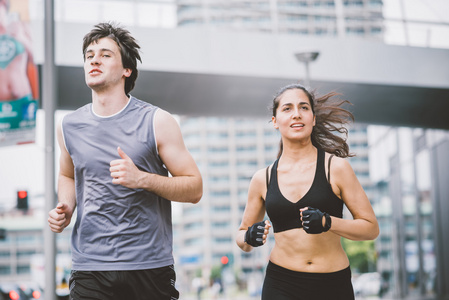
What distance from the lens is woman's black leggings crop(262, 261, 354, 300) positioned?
142 inches

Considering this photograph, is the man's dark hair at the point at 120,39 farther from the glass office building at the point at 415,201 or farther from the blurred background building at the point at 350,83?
the glass office building at the point at 415,201

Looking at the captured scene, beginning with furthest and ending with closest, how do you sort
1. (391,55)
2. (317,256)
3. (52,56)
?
1. (391,55)
2. (52,56)
3. (317,256)

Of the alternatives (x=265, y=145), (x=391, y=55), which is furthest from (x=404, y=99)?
(x=265, y=145)

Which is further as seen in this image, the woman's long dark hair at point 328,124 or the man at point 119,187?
the woman's long dark hair at point 328,124

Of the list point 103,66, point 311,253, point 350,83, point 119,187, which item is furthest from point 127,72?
point 350,83

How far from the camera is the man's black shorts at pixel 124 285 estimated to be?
304cm

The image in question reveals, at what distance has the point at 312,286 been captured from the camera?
3.60m

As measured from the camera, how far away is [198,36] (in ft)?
44.0

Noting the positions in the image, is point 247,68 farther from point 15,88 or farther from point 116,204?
point 116,204

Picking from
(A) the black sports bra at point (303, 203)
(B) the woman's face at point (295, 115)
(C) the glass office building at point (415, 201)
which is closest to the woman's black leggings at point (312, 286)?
(A) the black sports bra at point (303, 203)

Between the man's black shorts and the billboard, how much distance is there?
19.0 feet

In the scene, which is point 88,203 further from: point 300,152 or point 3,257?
point 3,257

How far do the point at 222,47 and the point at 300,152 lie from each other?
32.5 ft

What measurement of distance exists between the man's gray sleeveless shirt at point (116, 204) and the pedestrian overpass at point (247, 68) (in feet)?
31.4
